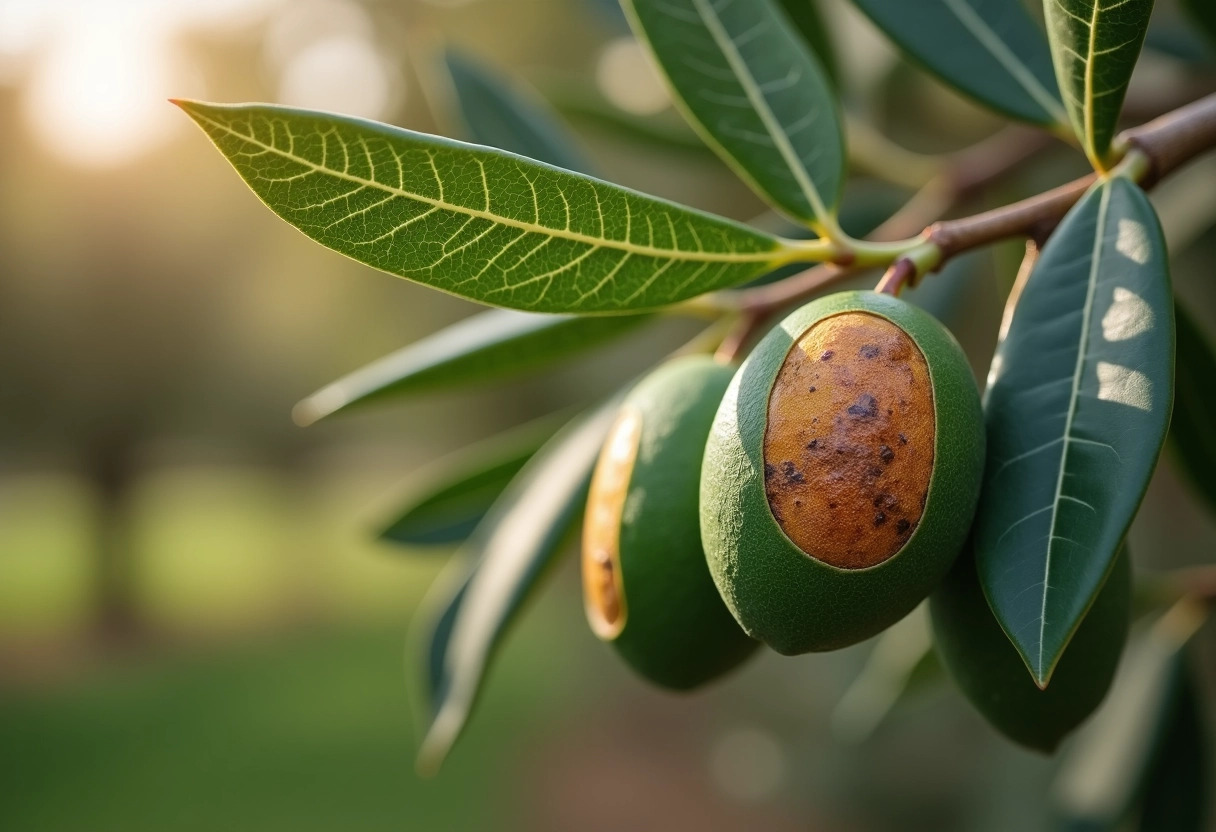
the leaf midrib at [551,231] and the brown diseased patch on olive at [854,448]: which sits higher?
the leaf midrib at [551,231]

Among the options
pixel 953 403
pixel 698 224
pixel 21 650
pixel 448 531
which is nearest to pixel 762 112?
pixel 698 224

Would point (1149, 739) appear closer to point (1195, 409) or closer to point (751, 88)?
point (1195, 409)

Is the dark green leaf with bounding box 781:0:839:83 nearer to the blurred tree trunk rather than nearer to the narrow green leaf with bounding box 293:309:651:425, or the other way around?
the narrow green leaf with bounding box 293:309:651:425

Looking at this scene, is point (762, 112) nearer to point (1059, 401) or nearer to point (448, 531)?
point (1059, 401)

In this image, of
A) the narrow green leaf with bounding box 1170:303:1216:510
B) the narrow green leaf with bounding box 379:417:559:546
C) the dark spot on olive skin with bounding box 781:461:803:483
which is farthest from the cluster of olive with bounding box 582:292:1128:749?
the narrow green leaf with bounding box 379:417:559:546

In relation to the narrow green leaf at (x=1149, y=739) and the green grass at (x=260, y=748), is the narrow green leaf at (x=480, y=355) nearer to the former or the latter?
the narrow green leaf at (x=1149, y=739)

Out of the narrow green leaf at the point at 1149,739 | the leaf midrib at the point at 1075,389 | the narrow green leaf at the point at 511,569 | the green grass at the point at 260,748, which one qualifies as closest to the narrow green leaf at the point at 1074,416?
the leaf midrib at the point at 1075,389

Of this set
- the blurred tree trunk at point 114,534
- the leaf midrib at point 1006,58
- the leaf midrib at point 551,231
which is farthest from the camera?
the blurred tree trunk at point 114,534
